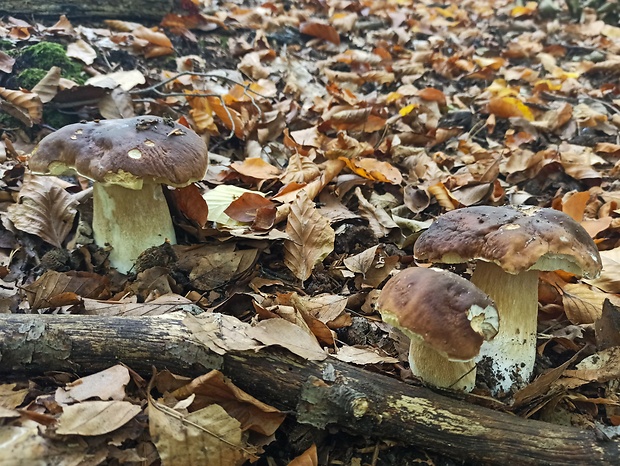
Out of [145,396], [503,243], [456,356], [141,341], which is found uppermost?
[503,243]

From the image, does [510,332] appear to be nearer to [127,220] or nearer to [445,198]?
[445,198]

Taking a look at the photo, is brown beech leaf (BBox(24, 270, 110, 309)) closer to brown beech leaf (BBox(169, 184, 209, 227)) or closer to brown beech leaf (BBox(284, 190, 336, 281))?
brown beech leaf (BBox(169, 184, 209, 227))

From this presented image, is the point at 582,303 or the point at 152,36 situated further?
the point at 152,36

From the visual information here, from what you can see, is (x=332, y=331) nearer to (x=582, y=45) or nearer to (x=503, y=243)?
(x=503, y=243)

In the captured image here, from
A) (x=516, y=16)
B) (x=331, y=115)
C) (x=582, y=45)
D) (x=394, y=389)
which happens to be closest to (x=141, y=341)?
(x=394, y=389)

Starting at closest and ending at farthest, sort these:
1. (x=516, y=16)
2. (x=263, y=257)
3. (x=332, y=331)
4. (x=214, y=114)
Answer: (x=332, y=331), (x=263, y=257), (x=214, y=114), (x=516, y=16)

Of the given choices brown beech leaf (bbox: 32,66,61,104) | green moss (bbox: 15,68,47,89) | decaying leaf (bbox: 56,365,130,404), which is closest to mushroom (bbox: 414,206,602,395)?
decaying leaf (bbox: 56,365,130,404)

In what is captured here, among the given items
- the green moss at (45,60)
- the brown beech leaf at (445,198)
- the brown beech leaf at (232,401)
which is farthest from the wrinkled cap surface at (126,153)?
the green moss at (45,60)

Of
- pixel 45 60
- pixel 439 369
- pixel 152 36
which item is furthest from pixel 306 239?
pixel 152 36
